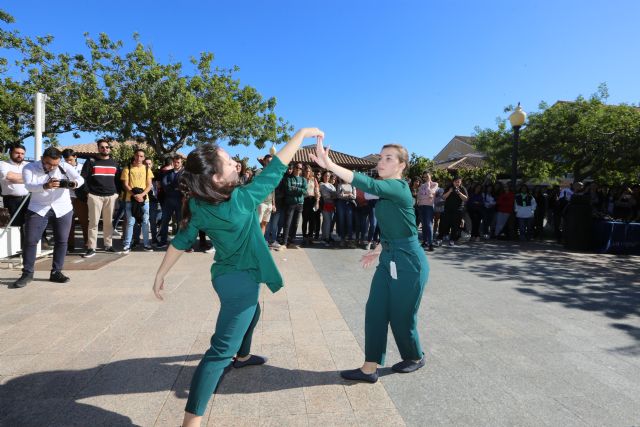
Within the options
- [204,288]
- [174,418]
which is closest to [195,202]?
[174,418]

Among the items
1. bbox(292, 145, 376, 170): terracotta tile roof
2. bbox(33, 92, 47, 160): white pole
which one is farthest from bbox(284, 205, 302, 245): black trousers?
bbox(292, 145, 376, 170): terracotta tile roof

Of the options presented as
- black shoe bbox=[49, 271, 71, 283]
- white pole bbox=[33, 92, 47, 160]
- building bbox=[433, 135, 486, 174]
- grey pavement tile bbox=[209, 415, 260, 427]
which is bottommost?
grey pavement tile bbox=[209, 415, 260, 427]

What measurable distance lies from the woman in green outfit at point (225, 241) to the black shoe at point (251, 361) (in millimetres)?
938

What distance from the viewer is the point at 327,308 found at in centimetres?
464

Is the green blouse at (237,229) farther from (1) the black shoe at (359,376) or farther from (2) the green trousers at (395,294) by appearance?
(1) the black shoe at (359,376)

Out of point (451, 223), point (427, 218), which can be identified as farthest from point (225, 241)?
point (451, 223)

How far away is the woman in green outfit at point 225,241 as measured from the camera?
208 centimetres

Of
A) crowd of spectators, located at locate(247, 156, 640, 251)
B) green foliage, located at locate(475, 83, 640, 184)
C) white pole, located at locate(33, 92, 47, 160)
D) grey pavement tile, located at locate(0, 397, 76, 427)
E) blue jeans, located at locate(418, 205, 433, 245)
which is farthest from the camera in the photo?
green foliage, located at locate(475, 83, 640, 184)

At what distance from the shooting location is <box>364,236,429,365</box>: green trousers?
2.76 m

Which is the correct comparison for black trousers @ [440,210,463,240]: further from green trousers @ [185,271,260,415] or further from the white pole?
the white pole

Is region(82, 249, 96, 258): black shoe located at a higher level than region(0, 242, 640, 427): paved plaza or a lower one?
higher

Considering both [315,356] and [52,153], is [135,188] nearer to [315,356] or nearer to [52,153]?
[52,153]

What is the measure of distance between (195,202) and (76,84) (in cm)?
2034

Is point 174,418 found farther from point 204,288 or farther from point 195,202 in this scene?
point 204,288
